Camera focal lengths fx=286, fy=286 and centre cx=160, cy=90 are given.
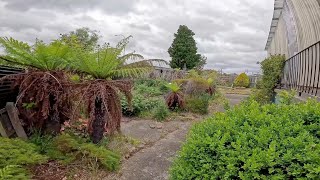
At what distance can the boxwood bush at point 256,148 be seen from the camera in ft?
5.73

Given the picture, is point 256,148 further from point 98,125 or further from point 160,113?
point 160,113

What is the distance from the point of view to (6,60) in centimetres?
404

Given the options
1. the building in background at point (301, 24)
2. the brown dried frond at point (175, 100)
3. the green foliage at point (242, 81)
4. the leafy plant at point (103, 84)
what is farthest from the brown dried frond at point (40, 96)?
the green foliage at point (242, 81)

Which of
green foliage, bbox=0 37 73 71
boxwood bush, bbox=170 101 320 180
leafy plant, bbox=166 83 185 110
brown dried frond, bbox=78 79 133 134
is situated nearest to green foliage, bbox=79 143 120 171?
brown dried frond, bbox=78 79 133 134

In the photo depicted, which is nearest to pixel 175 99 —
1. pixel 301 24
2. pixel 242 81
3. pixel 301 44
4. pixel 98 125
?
pixel 98 125

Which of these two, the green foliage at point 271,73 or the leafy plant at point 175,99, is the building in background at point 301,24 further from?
the leafy plant at point 175,99

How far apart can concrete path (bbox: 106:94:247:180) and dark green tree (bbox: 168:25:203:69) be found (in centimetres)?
2605

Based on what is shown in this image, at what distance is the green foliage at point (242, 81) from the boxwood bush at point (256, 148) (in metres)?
23.2

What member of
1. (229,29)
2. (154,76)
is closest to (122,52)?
(154,76)

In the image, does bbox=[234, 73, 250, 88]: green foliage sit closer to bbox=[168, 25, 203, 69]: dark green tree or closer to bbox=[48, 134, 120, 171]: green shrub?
bbox=[168, 25, 203, 69]: dark green tree

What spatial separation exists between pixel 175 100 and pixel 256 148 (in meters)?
7.25

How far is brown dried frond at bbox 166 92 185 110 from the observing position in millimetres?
9047

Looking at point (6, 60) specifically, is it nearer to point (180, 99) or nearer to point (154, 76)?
→ point (180, 99)

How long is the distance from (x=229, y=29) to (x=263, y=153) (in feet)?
91.2
